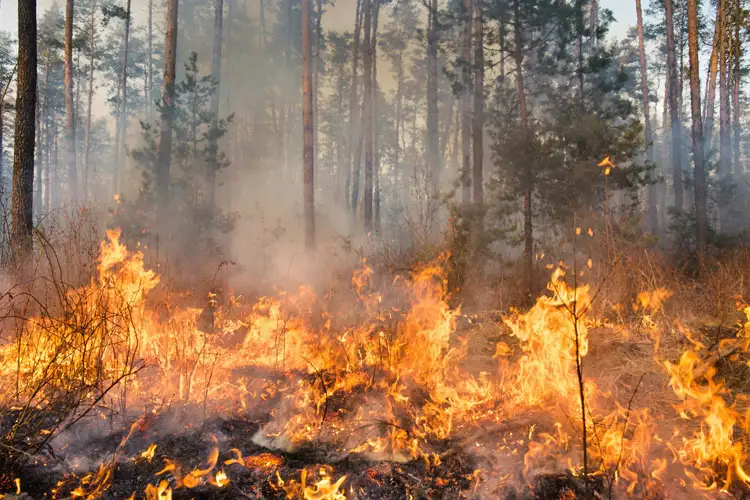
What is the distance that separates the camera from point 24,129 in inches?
285

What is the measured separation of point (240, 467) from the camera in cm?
301

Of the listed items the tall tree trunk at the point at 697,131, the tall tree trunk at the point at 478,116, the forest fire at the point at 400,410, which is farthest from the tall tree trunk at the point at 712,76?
the forest fire at the point at 400,410

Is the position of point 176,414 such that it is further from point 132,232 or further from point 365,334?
point 132,232

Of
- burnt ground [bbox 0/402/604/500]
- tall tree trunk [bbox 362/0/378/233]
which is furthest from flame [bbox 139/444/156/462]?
tall tree trunk [bbox 362/0/378/233]

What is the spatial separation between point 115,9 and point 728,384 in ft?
55.8

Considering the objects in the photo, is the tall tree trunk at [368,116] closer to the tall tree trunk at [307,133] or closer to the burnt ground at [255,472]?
the tall tree trunk at [307,133]

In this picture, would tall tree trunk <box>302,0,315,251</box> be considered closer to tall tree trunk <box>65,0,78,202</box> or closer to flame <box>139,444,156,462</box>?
flame <box>139,444,156,462</box>

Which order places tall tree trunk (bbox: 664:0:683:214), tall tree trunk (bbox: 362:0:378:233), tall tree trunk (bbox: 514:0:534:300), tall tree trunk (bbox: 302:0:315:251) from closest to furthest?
tall tree trunk (bbox: 514:0:534:300) → tall tree trunk (bbox: 302:0:315:251) → tall tree trunk (bbox: 664:0:683:214) → tall tree trunk (bbox: 362:0:378:233)

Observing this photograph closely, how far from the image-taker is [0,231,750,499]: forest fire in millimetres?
2734

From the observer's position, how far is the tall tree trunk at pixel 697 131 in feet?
35.7

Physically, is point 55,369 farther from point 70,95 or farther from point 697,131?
point 70,95

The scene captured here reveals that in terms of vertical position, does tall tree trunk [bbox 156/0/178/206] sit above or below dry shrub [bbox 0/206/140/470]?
above

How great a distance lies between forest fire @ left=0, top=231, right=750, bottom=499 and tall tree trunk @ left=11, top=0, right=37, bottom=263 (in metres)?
3.52

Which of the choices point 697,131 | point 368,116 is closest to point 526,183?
point 697,131
